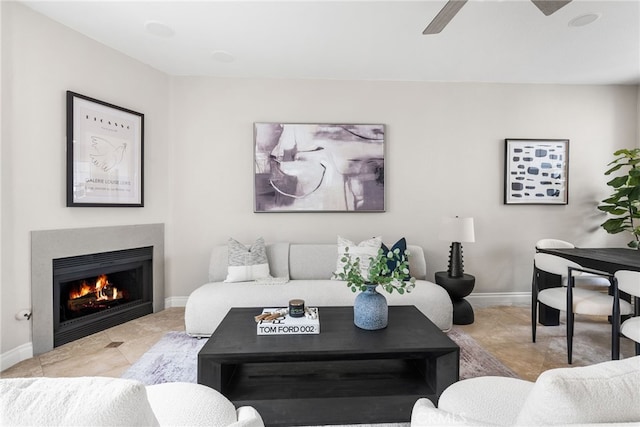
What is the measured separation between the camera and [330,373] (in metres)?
1.89

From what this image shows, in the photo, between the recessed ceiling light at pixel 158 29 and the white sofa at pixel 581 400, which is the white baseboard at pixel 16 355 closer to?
the recessed ceiling light at pixel 158 29

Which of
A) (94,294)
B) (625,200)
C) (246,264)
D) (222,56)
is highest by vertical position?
(222,56)

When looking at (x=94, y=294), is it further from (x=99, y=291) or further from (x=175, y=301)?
(x=175, y=301)

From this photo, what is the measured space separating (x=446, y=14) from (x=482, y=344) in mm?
2528

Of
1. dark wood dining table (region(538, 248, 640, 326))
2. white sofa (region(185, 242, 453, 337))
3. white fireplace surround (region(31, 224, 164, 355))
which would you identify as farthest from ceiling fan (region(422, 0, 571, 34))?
white fireplace surround (region(31, 224, 164, 355))

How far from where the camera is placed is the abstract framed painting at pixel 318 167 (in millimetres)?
3619

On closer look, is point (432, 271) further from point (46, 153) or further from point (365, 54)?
point (46, 153)

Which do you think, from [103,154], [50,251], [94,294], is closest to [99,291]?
[94,294]

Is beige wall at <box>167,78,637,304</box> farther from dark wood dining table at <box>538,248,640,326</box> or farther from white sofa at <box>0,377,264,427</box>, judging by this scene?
white sofa at <box>0,377,264,427</box>

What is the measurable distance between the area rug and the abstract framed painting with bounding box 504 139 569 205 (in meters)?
2.04

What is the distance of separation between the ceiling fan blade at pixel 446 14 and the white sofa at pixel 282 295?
2093 mm

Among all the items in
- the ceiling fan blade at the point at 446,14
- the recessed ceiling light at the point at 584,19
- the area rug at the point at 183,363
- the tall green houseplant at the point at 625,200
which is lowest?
the area rug at the point at 183,363

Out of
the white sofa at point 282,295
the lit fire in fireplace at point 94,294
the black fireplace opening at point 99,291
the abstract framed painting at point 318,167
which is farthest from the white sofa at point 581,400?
the lit fire in fireplace at point 94,294

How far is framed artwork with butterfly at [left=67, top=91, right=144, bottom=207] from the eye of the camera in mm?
2703
